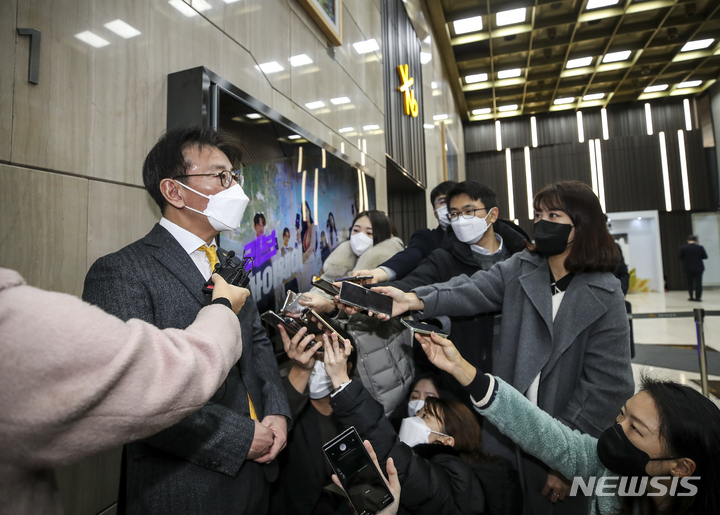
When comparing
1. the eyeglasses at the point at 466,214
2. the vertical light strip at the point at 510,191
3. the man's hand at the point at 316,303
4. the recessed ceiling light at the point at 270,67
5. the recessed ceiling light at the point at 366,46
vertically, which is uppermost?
the vertical light strip at the point at 510,191

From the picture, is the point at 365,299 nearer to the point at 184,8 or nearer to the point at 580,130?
the point at 184,8

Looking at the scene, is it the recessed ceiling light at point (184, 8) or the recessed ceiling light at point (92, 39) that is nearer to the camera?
the recessed ceiling light at point (92, 39)

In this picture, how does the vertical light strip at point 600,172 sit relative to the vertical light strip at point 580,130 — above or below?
below

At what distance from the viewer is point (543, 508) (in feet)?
5.43

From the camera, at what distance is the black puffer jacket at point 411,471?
1.34 meters

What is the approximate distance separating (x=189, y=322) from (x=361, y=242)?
1.79 m

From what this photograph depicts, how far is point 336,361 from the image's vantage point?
147 cm

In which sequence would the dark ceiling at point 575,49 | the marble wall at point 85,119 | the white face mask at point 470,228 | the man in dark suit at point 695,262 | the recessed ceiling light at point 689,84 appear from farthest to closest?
the recessed ceiling light at point 689,84, the man in dark suit at point 695,262, the dark ceiling at point 575,49, the white face mask at point 470,228, the marble wall at point 85,119

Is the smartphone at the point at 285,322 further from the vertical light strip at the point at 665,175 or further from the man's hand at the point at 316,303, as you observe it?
the vertical light strip at the point at 665,175

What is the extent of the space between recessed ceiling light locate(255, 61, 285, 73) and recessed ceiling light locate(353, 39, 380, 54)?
6.96 feet

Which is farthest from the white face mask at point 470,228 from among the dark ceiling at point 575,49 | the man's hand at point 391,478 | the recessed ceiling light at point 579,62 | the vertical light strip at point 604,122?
the vertical light strip at point 604,122

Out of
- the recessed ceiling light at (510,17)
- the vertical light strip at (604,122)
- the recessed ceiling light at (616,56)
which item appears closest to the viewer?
the recessed ceiling light at (510,17)

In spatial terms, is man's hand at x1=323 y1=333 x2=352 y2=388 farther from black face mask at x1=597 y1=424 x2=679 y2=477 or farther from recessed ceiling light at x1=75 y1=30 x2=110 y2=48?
recessed ceiling light at x1=75 y1=30 x2=110 y2=48

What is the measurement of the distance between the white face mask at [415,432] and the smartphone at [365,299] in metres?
0.50
